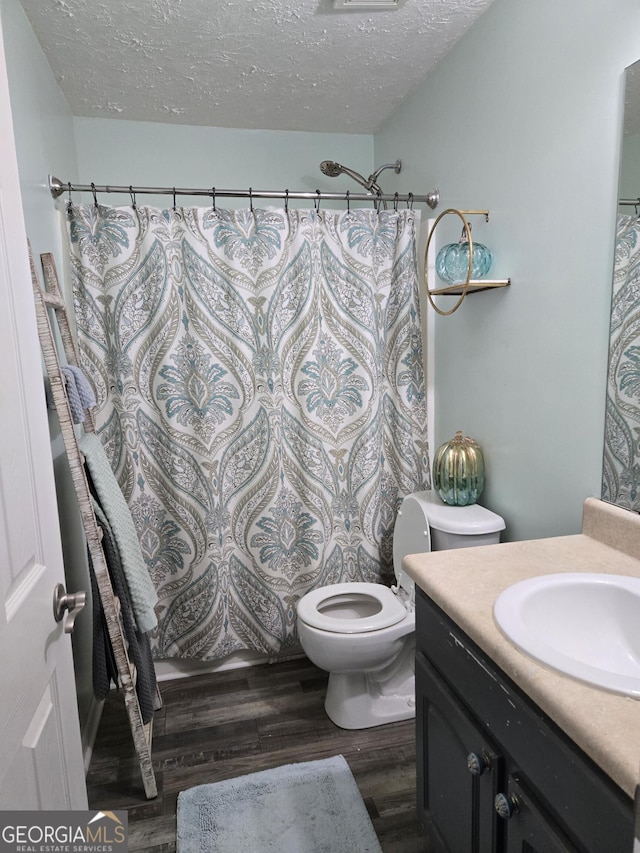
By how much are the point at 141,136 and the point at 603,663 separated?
8.66 ft

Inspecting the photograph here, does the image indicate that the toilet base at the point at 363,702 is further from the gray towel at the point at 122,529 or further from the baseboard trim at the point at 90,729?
the baseboard trim at the point at 90,729

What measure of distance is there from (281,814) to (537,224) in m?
1.89

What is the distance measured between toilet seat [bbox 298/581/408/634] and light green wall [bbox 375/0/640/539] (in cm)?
51

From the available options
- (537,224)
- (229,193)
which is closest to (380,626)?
(537,224)

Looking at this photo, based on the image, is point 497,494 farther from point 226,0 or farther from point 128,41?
point 128,41

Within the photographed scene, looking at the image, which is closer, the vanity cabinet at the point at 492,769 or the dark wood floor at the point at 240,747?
the vanity cabinet at the point at 492,769

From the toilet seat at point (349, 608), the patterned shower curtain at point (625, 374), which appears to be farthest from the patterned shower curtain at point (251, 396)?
the patterned shower curtain at point (625, 374)

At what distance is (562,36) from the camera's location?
1383 millimetres

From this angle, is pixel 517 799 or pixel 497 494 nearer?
pixel 517 799

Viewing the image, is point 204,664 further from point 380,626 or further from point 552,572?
point 552,572

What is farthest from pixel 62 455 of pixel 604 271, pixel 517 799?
pixel 604 271

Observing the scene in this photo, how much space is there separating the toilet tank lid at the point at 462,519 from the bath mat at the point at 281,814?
0.86 m

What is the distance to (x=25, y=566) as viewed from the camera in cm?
90

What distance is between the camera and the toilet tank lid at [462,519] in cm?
171
